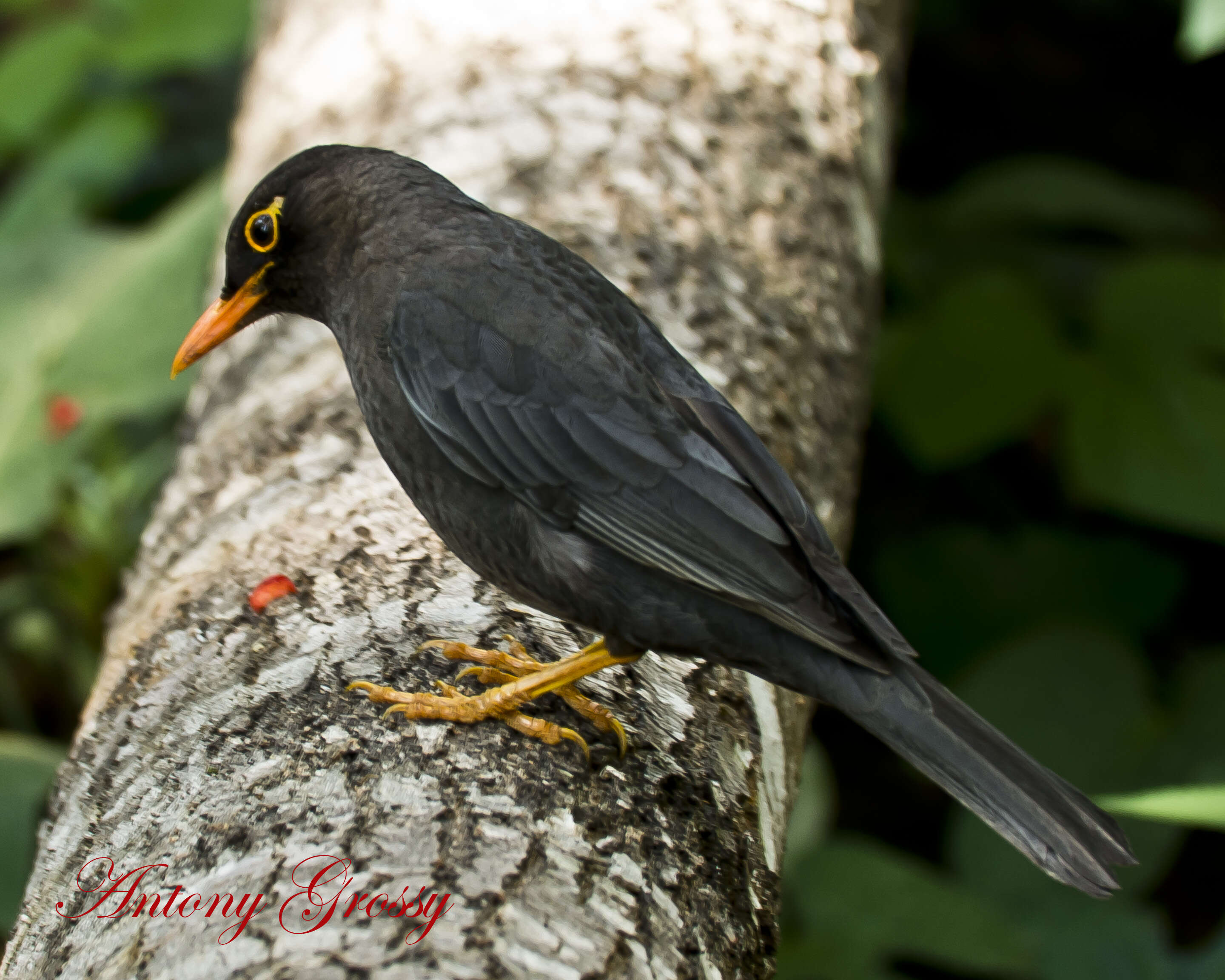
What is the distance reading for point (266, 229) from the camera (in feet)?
8.02

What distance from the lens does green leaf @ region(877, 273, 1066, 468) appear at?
390 cm

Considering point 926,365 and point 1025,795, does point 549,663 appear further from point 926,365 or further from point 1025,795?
point 926,365

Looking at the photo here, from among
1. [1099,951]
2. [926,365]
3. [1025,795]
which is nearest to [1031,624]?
[926,365]

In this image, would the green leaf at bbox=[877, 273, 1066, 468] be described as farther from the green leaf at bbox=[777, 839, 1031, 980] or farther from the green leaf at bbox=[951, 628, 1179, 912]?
the green leaf at bbox=[777, 839, 1031, 980]

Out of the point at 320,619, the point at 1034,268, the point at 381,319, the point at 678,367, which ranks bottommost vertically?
the point at 1034,268

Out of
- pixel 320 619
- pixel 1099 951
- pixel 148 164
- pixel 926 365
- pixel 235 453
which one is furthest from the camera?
pixel 148 164

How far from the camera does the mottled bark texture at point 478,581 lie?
1647mm

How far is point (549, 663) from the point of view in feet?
7.11

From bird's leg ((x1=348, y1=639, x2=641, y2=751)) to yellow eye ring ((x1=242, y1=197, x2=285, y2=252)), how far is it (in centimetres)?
101

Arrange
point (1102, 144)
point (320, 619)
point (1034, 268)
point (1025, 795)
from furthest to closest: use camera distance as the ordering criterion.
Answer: point (1102, 144) → point (1034, 268) → point (320, 619) → point (1025, 795)

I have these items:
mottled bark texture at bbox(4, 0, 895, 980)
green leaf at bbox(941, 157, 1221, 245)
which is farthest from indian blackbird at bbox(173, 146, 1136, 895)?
green leaf at bbox(941, 157, 1221, 245)

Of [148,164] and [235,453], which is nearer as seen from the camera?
[235,453]

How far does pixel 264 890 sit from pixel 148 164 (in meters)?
4.84

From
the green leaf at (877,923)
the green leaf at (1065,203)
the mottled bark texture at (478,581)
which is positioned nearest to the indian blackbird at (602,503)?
the mottled bark texture at (478,581)
